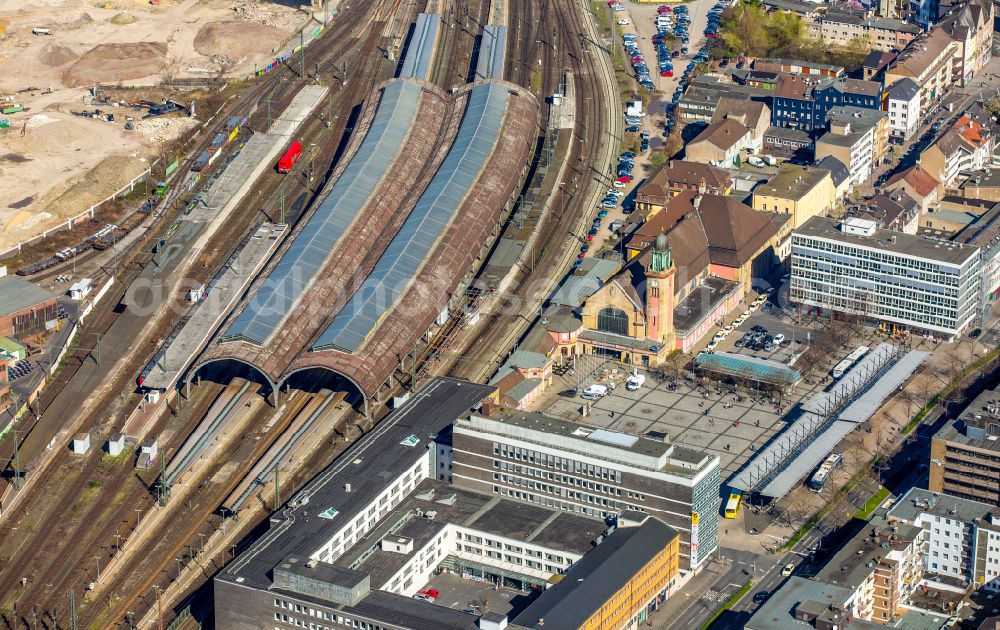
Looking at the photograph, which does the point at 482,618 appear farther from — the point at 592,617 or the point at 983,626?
the point at 983,626

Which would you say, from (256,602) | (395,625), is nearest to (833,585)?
(395,625)

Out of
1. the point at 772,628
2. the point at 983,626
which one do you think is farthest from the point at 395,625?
the point at 983,626

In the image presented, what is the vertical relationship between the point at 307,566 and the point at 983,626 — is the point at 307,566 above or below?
above

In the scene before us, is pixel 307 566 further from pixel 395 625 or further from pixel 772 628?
pixel 772 628

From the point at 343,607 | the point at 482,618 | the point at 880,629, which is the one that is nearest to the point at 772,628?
the point at 880,629

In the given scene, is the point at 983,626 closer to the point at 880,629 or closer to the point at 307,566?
the point at 880,629

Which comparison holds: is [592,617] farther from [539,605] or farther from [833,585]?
[833,585]

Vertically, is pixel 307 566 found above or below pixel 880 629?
above
